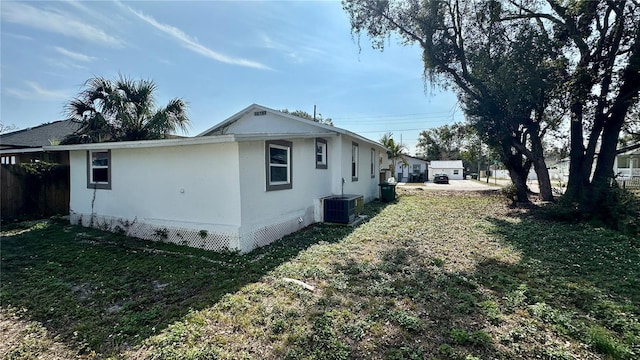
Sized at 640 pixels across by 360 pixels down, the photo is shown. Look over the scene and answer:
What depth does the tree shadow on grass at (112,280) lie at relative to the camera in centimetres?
326

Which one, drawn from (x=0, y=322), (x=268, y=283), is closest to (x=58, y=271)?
(x=0, y=322)

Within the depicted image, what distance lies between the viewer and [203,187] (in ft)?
20.0

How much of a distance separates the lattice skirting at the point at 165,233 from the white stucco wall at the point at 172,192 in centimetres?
2

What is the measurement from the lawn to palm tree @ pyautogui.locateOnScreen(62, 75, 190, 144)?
4619mm

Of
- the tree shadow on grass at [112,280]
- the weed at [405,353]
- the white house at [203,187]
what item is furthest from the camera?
the white house at [203,187]

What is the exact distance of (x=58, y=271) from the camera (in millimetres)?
4910

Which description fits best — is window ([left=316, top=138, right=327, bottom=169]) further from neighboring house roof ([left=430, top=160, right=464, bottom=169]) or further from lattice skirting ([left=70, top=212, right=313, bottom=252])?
neighboring house roof ([left=430, top=160, right=464, bottom=169])

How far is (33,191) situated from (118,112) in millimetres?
3489

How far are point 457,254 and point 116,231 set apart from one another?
790 centimetres

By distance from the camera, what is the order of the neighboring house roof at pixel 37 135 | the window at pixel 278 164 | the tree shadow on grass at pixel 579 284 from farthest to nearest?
the neighboring house roof at pixel 37 135, the window at pixel 278 164, the tree shadow on grass at pixel 579 284

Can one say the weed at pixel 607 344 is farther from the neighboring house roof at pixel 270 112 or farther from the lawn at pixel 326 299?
the neighboring house roof at pixel 270 112

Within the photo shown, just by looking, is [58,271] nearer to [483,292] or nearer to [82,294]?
[82,294]

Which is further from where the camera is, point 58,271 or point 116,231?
point 116,231

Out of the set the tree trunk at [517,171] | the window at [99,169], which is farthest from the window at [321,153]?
the tree trunk at [517,171]
